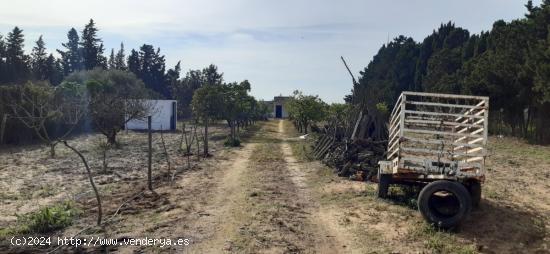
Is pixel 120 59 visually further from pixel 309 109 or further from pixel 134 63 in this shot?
pixel 309 109

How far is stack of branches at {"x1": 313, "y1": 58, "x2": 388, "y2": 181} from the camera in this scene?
47.2 feet

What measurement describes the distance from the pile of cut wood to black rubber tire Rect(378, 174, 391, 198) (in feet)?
9.89

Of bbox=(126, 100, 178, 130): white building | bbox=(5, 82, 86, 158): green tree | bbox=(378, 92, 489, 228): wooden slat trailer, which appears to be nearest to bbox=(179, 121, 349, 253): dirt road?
bbox=(378, 92, 489, 228): wooden slat trailer

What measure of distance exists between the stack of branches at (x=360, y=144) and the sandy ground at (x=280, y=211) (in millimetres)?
624

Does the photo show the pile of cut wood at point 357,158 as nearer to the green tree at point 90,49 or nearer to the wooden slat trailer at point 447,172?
the wooden slat trailer at point 447,172

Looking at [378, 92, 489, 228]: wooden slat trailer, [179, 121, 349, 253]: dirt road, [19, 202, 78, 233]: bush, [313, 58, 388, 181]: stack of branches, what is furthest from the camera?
[313, 58, 388, 181]: stack of branches

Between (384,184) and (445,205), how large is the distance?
1726 mm

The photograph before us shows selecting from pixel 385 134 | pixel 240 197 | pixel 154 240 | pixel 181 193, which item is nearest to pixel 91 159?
pixel 181 193

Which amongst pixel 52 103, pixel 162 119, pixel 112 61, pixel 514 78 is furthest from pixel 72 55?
pixel 514 78

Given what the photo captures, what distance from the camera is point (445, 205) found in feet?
29.3

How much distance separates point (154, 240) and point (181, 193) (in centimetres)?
420

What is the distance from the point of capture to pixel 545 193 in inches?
461

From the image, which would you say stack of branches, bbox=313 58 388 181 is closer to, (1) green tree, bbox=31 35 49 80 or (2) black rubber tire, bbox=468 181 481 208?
(2) black rubber tire, bbox=468 181 481 208

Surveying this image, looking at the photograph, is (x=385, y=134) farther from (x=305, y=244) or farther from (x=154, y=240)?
(x=154, y=240)
